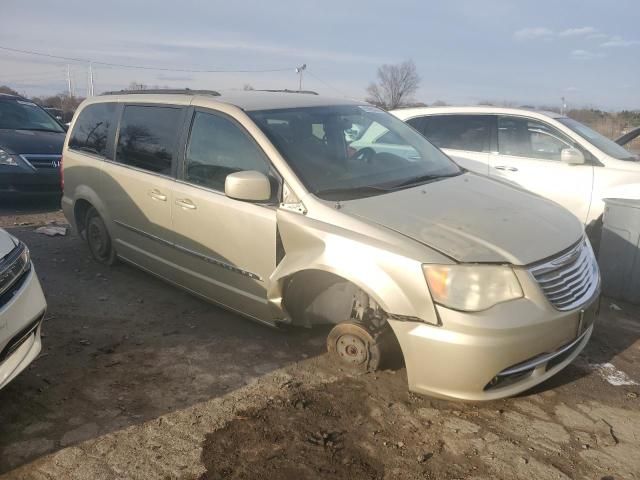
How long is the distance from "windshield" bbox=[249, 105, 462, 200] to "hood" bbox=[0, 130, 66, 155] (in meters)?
5.83

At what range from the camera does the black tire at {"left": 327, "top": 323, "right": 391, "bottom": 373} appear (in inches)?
126

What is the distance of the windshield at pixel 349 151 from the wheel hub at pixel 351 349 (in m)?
0.90

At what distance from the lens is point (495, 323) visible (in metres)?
2.69

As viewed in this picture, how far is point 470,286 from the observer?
108 inches

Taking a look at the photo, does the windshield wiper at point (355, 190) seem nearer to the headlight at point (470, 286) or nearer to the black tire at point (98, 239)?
the headlight at point (470, 286)

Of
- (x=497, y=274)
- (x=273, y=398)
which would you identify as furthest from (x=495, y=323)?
(x=273, y=398)

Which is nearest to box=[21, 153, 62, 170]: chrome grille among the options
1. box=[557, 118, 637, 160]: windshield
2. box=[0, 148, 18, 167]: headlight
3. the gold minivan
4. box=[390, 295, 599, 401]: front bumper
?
box=[0, 148, 18, 167]: headlight

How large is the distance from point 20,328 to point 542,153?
563 centimetres

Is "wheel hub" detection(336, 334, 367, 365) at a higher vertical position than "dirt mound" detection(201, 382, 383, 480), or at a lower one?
higher

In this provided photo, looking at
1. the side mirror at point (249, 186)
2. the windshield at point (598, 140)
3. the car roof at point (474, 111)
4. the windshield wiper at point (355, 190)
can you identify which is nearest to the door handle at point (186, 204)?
the side mirror at point (249, 186)

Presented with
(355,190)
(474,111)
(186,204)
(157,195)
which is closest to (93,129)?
(157,195)

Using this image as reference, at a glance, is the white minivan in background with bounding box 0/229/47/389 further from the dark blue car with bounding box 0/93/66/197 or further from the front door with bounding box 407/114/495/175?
the dark blue car with bounding box 0/93/66/197

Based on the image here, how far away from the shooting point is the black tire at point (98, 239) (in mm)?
5315

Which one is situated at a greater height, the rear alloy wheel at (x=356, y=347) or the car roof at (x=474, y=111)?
the car roof at (x=474, y=111)
